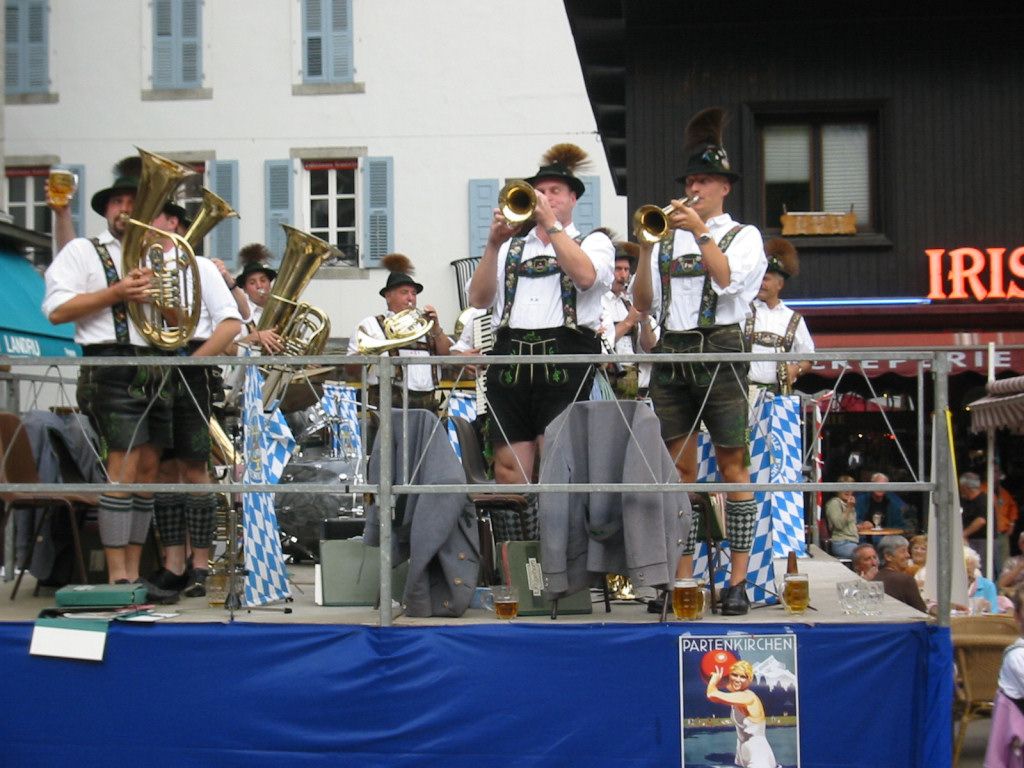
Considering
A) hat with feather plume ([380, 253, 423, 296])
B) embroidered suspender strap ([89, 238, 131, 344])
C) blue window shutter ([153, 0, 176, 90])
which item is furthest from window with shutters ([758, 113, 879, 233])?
blue window shutter ([153, 0, 176, 90])

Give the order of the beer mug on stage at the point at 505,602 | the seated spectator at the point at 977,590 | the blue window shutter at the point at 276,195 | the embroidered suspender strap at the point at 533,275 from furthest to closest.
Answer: the blue window shutter at the point at 276,195 → the seated spectator at the point at 977,590 → the embroidered suspender strap at the point at 533,275 → the beer mug on stage at the point at 505,602

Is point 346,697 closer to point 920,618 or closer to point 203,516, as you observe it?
point 203,516

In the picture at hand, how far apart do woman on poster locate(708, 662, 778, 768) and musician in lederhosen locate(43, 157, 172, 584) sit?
2.68 metres

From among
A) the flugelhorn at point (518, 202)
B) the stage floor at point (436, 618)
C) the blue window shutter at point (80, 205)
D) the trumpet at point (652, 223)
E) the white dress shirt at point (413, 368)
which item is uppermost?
the blue window shutter at point (80, 205)

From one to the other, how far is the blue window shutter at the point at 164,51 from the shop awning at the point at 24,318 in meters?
5.91

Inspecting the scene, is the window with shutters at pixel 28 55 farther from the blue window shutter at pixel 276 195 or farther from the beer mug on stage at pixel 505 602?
the beer mug on stage at pixel 505 602

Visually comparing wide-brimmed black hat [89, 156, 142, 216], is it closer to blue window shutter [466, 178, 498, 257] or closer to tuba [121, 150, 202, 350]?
tuba [121, 150, 202, 350]

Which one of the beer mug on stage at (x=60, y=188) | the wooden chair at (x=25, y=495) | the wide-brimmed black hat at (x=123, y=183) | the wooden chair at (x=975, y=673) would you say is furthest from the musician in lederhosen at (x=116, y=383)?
the wooden chair at (x=975, y=673)

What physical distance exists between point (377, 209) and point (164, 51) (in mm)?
4504

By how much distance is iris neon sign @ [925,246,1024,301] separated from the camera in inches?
599

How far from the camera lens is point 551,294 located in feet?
20.9

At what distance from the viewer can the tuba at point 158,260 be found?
20.8ft

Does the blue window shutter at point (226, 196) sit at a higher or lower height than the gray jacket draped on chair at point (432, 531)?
higher

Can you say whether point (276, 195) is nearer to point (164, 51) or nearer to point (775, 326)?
point (164, 51)
